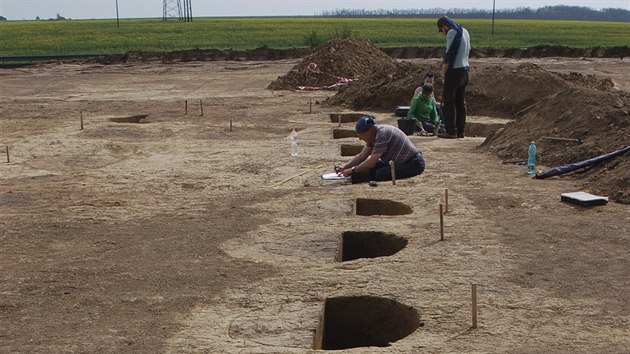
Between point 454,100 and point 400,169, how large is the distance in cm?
371

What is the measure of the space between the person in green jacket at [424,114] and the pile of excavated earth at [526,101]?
61.5 inches

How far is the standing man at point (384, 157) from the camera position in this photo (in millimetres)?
11305

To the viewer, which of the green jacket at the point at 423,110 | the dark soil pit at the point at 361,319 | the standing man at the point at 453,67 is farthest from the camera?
the green jacket at the point at 423,110

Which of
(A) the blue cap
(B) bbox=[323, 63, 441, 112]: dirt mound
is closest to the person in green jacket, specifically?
(B) bbox=[323, 63, 441, 112]: dirt mound

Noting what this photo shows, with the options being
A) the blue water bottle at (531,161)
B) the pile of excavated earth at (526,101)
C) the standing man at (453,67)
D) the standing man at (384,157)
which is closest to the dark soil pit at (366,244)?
the standing man at (384,157)

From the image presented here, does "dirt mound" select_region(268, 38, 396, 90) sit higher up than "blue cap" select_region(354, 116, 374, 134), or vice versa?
"blue cap" select_region(354, 116, 374, 134)

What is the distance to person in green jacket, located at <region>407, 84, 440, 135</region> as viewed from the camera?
15.7m

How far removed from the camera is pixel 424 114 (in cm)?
1597

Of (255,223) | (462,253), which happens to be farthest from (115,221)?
(462,253)

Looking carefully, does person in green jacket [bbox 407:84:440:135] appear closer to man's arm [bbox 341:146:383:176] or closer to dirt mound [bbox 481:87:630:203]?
dirt mound [bbox 481:87:630:203]

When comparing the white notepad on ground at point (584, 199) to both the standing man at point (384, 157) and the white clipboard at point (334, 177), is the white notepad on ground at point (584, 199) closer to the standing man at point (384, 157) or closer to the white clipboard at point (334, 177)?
the standing man at point (384, 157)

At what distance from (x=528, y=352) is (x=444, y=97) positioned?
938cm

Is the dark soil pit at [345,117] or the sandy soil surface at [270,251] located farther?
the dark soil pit at [345,117]

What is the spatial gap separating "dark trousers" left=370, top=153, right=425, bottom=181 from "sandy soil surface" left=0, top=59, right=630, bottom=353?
0.67 feet
